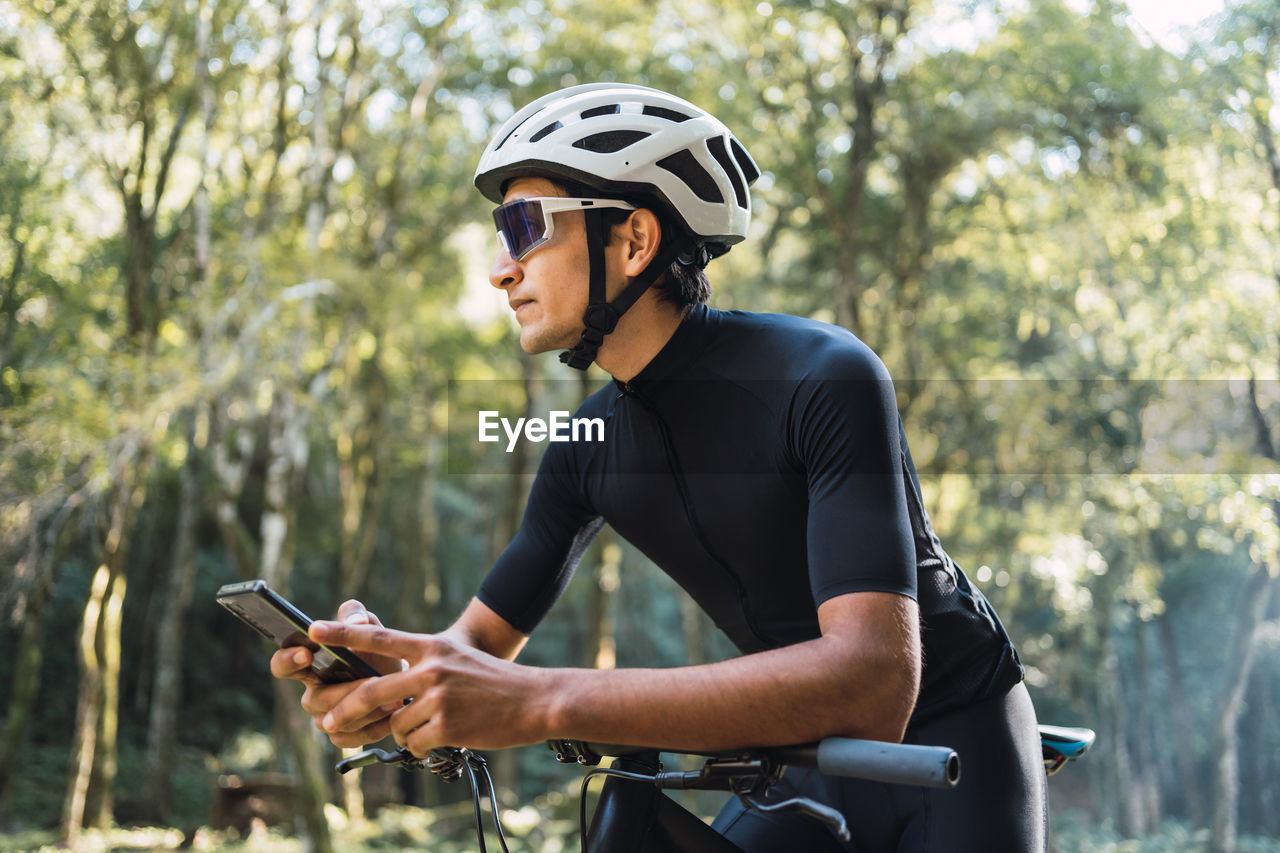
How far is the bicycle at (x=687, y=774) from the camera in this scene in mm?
1305

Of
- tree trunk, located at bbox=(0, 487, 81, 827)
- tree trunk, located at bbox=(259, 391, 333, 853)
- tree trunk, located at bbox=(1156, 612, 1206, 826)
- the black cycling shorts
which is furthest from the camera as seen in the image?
tree trunk, located at bbox=(1156, 612, 1206, 826)

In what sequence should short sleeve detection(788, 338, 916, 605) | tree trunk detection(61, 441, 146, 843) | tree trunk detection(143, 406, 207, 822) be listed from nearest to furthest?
short sleeve detection(788, 338, 916, 605), tree trunk detection(61, 441, 146, 843), tree trunk detection(143, 406, 207, 822)

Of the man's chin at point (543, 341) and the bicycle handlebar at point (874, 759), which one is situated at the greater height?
the man's chin at point (543, 341)

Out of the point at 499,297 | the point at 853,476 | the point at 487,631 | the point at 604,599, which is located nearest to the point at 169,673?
the point at 604,599

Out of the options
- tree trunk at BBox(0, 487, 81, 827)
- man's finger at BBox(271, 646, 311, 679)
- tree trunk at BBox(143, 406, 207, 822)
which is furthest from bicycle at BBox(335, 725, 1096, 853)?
tree trunk at BBox(143, 406, 207, 822)

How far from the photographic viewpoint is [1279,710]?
21.8 meters

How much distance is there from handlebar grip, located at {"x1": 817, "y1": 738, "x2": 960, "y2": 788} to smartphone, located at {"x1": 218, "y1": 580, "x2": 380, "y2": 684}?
0.73 meters

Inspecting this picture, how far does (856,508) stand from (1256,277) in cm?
1404

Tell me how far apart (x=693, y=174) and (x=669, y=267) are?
21 centimetres

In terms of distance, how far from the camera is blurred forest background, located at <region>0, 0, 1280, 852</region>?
38.1ft

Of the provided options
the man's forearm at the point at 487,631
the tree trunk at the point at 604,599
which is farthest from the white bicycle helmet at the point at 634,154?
the tree trunk at the point at 604,599

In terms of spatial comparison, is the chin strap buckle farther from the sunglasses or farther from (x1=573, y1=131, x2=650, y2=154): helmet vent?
(x1=573, y1=131, x2=650, y2=154): helmet vent

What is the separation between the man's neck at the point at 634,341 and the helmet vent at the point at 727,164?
35 cm

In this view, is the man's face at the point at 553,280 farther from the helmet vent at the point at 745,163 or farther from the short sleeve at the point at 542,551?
the helmet vent at the point at 745,163
